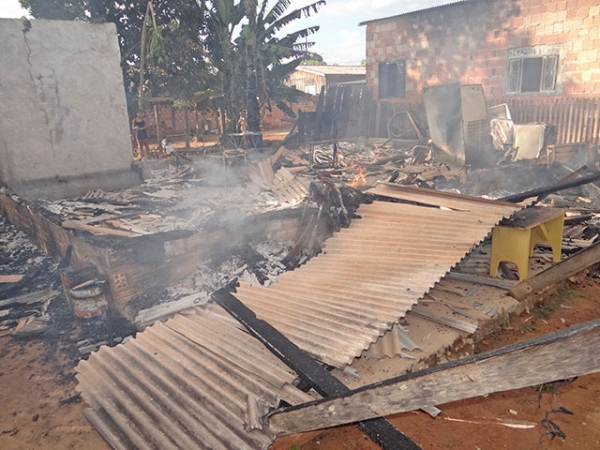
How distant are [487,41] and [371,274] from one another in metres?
15.3

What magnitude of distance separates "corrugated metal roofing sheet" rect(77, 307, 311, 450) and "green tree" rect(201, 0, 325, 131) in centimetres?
1377

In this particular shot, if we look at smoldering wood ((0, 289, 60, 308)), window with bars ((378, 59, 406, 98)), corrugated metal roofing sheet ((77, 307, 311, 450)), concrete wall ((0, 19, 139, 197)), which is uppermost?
window with bars ((378, 59, 406, 98))

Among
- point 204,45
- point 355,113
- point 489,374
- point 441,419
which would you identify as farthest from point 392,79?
point 489,374

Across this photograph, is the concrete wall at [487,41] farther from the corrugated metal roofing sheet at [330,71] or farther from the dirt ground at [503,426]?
the corrugated metal roofing sheet at [330,71]

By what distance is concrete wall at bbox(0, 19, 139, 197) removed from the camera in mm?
9031

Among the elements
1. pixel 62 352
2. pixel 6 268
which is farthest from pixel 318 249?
pixel 6 268

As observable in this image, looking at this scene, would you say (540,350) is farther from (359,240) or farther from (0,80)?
(0,80)

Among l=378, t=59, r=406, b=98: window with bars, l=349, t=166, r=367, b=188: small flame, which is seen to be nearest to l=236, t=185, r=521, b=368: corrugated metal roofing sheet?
l=349, t=166, r=367, b=188: small flame

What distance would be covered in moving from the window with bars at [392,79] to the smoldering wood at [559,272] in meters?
15.7

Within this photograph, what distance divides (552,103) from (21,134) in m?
15.7

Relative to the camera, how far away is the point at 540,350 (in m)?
1.33

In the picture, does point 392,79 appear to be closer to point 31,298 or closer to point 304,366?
point 31,298

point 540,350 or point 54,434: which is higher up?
point 540,350

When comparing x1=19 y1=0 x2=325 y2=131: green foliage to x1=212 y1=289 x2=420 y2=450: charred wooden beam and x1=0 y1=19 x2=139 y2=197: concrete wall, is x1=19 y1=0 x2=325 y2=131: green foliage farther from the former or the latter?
x1=212 y1=289 x2=420 y2=450: charred wooden beam
